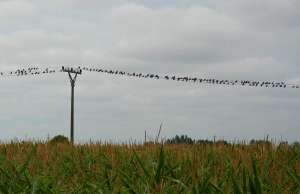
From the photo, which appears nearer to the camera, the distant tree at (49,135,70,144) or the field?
the field

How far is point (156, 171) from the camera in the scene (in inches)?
157

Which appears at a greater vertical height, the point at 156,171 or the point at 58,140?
the point at 156,171

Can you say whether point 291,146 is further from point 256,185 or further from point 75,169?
point 256,185

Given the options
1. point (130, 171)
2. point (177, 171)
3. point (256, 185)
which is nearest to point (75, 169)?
point (130, 171)

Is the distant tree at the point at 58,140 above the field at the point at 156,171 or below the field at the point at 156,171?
below

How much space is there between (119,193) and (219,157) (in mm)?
3870

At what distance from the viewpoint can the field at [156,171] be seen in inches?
142

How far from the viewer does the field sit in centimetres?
360

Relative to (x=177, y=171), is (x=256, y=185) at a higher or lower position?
higher

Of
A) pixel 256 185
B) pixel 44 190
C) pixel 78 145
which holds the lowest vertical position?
pixel 78 145

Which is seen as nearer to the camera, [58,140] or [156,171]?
[156,171]

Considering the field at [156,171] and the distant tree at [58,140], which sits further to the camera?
the distant tree at [58,140]

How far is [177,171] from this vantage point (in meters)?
5.18

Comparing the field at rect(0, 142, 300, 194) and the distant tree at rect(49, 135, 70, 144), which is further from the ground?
the field at rect(0, 142, 300, 194)
